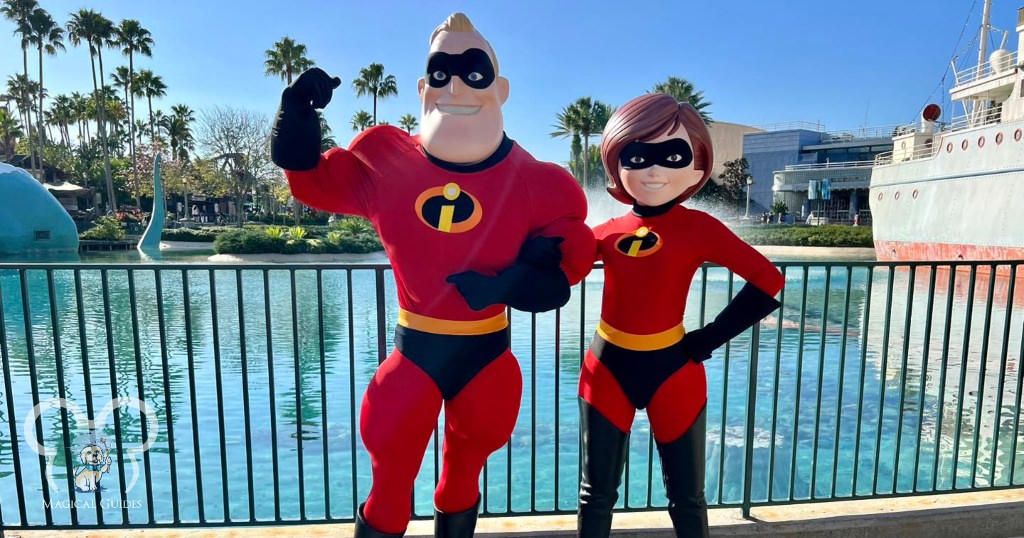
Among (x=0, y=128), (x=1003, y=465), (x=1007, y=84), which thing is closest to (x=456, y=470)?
(x=1003, y=465)

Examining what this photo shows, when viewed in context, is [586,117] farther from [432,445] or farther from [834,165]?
[432,445]

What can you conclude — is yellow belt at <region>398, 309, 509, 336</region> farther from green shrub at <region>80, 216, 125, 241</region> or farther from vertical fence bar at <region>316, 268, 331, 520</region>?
green shrub at <region>80, 216, 125, 241</region>

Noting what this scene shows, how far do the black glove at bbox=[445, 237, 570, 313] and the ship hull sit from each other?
15.1m

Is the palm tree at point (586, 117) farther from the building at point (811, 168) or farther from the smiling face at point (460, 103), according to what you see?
the smiling face at point (460, 103)

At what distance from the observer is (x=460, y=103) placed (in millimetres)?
1832

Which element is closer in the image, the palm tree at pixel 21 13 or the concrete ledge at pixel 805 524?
the concrete ledge at pixel 805 524

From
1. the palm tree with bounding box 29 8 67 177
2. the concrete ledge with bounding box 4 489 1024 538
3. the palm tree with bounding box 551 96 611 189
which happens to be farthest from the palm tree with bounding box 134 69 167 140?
the concrete ledge with bounding box 4 489 1024 538

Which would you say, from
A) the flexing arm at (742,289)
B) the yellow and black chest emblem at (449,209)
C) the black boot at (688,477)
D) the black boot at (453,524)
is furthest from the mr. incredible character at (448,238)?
the black boot at (688,477)

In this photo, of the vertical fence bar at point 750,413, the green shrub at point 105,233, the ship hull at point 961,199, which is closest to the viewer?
the vertical fence bar at point 750,413

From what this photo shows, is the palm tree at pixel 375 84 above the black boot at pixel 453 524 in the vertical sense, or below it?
above

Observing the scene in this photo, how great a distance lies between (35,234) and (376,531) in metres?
29.7

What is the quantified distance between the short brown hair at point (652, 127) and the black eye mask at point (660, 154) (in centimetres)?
3

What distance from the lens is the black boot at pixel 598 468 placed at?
6.87ft

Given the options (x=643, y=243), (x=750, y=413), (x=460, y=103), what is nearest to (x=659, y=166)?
(x=643, y=243)
